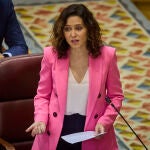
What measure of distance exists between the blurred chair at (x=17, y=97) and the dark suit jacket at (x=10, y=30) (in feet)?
1.25

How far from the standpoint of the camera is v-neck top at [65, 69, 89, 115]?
6.91ft

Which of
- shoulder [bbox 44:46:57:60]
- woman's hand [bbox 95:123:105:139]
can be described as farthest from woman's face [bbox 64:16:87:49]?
woman's hand [bbox 95:123:105:139]

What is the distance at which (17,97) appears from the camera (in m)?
2.44

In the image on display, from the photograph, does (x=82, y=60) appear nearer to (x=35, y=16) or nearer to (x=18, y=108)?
(x=18, y=108)

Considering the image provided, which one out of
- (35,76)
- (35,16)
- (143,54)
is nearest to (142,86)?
(143,54)

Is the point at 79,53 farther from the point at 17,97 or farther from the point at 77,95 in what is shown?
the point at 17,97

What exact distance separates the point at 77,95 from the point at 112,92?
17 centimetres

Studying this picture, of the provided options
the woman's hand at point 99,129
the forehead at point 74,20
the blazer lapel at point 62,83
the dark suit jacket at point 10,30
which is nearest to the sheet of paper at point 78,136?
the woman's hand at point 99,129

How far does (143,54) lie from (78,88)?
8.43 feet

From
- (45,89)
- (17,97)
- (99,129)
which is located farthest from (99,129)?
(17,97)

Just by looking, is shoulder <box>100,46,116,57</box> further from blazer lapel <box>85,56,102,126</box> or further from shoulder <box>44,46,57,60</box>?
shoulder <box>44,46,57,60</box>

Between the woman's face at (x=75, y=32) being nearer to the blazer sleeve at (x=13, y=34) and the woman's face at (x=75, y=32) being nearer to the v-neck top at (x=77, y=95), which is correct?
the v-neck top at (x=77, y=95)

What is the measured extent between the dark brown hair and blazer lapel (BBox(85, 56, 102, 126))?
0.15 feet

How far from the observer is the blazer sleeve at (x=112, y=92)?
2123mm
